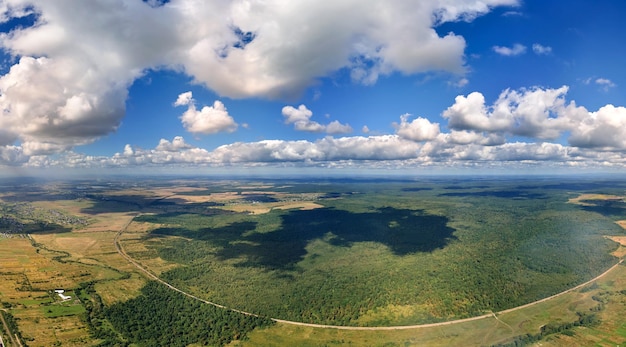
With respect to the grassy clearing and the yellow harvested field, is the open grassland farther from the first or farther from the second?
the yellow harvested field

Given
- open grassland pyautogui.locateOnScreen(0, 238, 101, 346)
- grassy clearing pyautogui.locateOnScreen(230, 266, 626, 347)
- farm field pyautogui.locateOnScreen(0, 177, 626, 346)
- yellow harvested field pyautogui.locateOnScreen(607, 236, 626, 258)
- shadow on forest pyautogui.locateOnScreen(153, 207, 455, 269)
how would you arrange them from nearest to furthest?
grassy clearing pyautogui.locateOnScreen(230, 266, 626, 347) → open grassland pyautogui.locateOnScreen(0, 238, 101, 346) → farm field pyautogui.locateOnScreen(0, 177, 626, 346) → yellow harvested field pyautogui.locateOnScreen(607, 236, 626, 258) → shadow on forest pyautogui.locateOnScreen(153, 207, 455, 269)

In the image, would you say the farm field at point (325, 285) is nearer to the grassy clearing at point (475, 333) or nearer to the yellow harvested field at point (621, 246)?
the grassy clearing at point (475, 333)

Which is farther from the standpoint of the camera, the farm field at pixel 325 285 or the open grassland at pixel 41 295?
the farm field at pixel 325 285

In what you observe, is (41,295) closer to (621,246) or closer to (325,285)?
(325,285)

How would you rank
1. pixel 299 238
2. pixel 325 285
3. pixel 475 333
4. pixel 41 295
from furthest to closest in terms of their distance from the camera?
pixel 299 238
pixel 325 285
pixel 41 295
pixel 475 333

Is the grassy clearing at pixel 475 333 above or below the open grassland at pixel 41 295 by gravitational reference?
below

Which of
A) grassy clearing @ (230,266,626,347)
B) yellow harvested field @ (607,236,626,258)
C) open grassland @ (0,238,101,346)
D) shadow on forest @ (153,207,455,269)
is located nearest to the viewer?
grassy clearing @ (230,266,626,347)

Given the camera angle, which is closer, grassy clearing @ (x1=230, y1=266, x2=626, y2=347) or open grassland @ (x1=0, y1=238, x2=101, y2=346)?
grassy clearing @ (x1=230, y1=266, x2=626, y2=347)

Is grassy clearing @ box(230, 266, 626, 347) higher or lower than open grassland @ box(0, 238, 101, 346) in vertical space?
lower

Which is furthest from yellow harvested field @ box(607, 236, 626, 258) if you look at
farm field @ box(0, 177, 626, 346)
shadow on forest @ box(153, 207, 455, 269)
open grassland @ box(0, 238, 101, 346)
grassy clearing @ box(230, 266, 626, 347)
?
open grassland @ box(0, 238, 101, 346)

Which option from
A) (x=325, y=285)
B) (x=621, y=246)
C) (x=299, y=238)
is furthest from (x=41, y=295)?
(x=621, y=246)

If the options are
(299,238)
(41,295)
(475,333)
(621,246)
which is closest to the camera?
(475,333)

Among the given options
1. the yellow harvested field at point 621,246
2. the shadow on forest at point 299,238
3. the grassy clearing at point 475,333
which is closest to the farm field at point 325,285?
the grassy clearing at point 475,333
